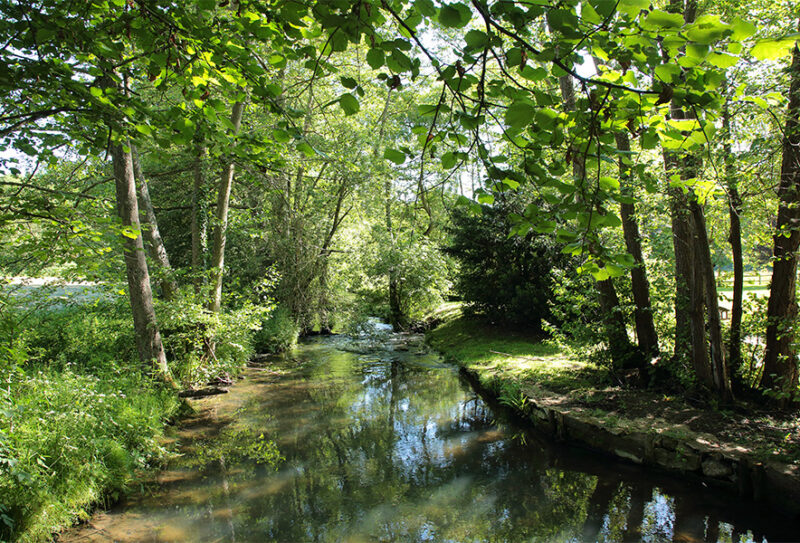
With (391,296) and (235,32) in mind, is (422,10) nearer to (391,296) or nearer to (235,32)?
(235,32)

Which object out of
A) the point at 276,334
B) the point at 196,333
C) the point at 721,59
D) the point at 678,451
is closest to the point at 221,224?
the point at 196,333

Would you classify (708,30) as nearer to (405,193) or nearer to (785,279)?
(405,193)

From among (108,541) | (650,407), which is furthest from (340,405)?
(650,407)

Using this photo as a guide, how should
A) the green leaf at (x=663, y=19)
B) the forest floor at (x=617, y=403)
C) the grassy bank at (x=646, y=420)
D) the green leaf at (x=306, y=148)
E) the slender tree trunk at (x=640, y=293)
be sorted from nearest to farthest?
the green leaf at (x=663, y=19) → the green leaf at (x=306, y=148) → the grassy bank at (x=646, y=420) → the forest floor at (x=617, y=403) → the slender tree trunk at (x=640, y=293)

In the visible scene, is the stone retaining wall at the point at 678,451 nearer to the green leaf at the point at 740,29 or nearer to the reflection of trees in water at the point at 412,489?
the reflection of trees in water at the point at 412,489

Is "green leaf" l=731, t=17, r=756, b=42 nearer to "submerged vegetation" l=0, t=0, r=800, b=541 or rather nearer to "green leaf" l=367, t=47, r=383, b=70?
"submerged vegetation" l=0, t=0, r=800, b=541

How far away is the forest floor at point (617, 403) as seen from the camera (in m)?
4.81

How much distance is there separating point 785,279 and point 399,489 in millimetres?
5153

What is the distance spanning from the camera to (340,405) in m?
8.32

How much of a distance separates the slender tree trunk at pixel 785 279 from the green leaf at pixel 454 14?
4.93 m

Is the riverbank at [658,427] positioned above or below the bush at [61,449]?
below

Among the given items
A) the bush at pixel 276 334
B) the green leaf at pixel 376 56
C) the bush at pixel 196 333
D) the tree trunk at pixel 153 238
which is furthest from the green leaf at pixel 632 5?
the bush at pixel 276 334

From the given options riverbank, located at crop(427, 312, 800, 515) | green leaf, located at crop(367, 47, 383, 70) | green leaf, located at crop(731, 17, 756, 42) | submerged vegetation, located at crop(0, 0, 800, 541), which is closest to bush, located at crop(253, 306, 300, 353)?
submerged vegetation, located at crop(0, 0, 800, 541)

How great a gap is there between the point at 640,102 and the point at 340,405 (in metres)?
7.58
